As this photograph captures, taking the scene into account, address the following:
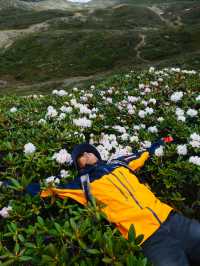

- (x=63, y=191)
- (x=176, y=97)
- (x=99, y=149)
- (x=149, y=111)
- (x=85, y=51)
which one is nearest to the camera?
(x=63, y=191)

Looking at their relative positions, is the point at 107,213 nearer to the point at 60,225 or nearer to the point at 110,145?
the point at 60,225

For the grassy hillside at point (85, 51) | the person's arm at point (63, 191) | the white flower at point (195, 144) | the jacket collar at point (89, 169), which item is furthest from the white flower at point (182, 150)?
the grassy hillside at point (85, 51)

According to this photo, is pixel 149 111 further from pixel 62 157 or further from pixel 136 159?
pixel 62 157

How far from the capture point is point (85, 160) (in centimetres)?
670

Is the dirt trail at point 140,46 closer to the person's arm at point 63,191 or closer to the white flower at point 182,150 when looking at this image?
the white flower at point 182,150

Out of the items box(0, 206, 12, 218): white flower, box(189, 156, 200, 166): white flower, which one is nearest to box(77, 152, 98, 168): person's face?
box(0, 206, 12, 218): white flower

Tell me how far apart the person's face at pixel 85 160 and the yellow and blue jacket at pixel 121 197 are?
0.14 meters

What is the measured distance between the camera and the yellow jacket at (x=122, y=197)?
544cm

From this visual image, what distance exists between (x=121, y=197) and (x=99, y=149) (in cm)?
218

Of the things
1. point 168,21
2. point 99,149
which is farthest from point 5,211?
point 168,21

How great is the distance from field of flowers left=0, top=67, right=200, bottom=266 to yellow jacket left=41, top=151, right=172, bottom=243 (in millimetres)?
163

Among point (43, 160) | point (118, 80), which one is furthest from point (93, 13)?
point (43, 160)

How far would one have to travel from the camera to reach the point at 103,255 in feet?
15.9

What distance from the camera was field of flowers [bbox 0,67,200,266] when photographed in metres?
4.92
